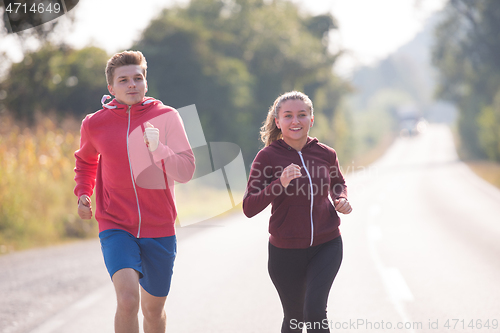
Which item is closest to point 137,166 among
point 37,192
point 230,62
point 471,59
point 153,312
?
point 153,312

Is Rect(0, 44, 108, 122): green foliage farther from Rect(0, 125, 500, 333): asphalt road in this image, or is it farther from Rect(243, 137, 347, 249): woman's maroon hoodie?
Rect(243, 137, 347, 249): woman's maroon hoodie

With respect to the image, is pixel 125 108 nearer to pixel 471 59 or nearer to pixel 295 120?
pixel 295 120

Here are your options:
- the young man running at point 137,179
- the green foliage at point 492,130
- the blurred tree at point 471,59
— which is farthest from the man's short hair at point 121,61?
the blurred tree at point 471,59

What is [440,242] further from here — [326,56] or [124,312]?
[326,56]

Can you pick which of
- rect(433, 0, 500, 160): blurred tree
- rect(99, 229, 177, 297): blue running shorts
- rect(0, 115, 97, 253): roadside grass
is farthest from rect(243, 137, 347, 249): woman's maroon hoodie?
rect(433, 0, 500, 160): blurred tree

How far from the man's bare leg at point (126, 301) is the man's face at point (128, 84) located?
3.50 ft

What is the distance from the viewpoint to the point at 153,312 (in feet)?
10.9

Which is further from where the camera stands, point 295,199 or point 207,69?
point 207,69

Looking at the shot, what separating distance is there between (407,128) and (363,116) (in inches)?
360

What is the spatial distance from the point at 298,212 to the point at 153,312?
1.11m

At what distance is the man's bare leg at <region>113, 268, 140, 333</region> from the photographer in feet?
10.0

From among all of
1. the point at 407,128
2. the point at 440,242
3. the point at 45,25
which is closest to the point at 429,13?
the point at 45,25

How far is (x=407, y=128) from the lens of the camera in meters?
93.9

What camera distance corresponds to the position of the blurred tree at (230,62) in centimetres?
2705
